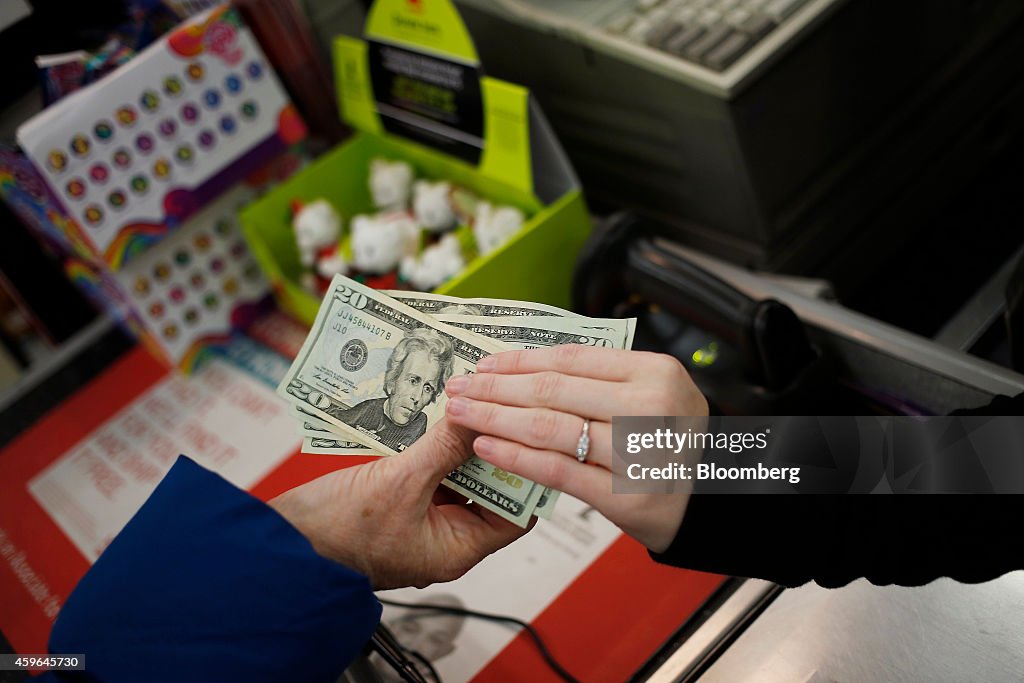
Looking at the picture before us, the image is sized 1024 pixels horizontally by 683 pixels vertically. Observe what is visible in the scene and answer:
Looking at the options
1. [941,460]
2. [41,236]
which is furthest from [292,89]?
[941,460]

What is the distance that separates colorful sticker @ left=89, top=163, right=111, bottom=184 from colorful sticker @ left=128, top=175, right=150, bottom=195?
4 centimetres

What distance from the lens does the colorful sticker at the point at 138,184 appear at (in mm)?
1453

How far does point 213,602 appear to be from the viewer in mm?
754

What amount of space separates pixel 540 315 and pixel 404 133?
844 millimetres

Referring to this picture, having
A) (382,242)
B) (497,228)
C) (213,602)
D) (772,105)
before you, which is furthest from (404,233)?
(213,602)

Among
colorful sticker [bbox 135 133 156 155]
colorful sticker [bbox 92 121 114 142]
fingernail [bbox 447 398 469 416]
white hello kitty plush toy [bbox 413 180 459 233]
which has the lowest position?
white hello kitty plush toy [bbox 413 180 459 233]

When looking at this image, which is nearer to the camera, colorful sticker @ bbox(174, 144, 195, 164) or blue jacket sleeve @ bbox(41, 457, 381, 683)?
blue jacket sleeve @ bbox(41, 457, 381, 683)

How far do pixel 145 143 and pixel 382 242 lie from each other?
0.41m

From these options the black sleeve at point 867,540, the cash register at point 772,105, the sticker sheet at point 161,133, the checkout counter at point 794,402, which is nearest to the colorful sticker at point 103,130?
the sticker sheet at point 161,133

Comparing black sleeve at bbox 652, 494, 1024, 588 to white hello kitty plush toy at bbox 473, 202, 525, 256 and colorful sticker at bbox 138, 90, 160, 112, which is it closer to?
white hello kitty plush toy at bbox 473, 202, 525, 256

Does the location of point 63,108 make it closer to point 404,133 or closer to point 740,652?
Answer: point 404,133

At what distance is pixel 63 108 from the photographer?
53.7 inches

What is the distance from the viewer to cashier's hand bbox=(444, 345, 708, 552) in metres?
0.75

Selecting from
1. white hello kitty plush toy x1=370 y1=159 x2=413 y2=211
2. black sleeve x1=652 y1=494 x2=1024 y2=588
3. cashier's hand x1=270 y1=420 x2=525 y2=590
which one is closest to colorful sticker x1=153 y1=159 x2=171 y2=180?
white hello kitty plush toy x1=370 y1=159 x2=413 y2=211
